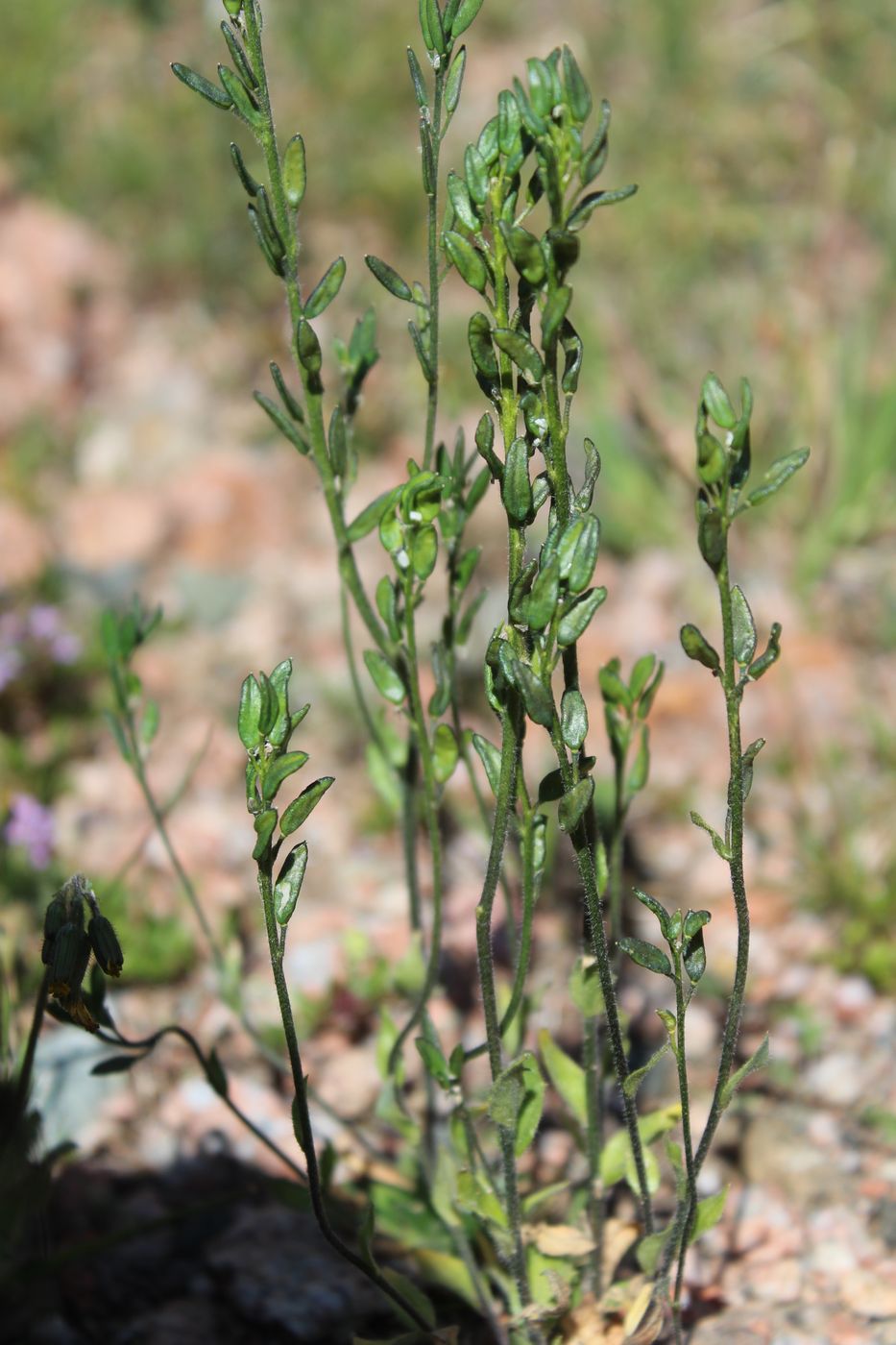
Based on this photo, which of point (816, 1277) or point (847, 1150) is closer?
point (816, 1277)

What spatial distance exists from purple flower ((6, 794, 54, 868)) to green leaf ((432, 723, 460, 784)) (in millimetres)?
1441

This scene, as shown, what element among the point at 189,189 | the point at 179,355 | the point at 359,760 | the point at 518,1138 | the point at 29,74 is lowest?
the point at 518,1138

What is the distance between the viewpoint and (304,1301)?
6.50ft

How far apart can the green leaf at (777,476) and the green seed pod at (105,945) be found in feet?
2.62

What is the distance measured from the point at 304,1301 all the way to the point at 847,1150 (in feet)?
3.10

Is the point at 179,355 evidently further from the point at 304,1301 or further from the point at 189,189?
the point at 304,1301

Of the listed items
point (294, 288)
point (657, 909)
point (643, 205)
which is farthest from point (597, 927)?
point (643, 205)

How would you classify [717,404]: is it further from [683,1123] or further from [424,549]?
[683,1123]

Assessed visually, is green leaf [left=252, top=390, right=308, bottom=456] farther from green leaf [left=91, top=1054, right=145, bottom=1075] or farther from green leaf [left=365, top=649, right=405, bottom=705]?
green leaf [left=91, top=1054, right=145, bottom=1075]

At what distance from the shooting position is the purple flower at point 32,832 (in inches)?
109

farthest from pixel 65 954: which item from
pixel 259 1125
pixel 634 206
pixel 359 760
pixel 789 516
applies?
pixel 634 206

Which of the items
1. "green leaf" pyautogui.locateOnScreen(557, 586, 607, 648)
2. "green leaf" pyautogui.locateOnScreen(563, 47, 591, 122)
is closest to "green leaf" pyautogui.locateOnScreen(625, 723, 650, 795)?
"green leaf" pyautogui.locateOnScreen(557, 586, 607, 648)

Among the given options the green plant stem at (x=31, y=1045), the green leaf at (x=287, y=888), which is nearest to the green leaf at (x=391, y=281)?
the green leaf at (x=287, y=888)

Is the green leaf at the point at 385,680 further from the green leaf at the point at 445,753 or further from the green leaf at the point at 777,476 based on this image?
the green leaf at the point at 777,476
